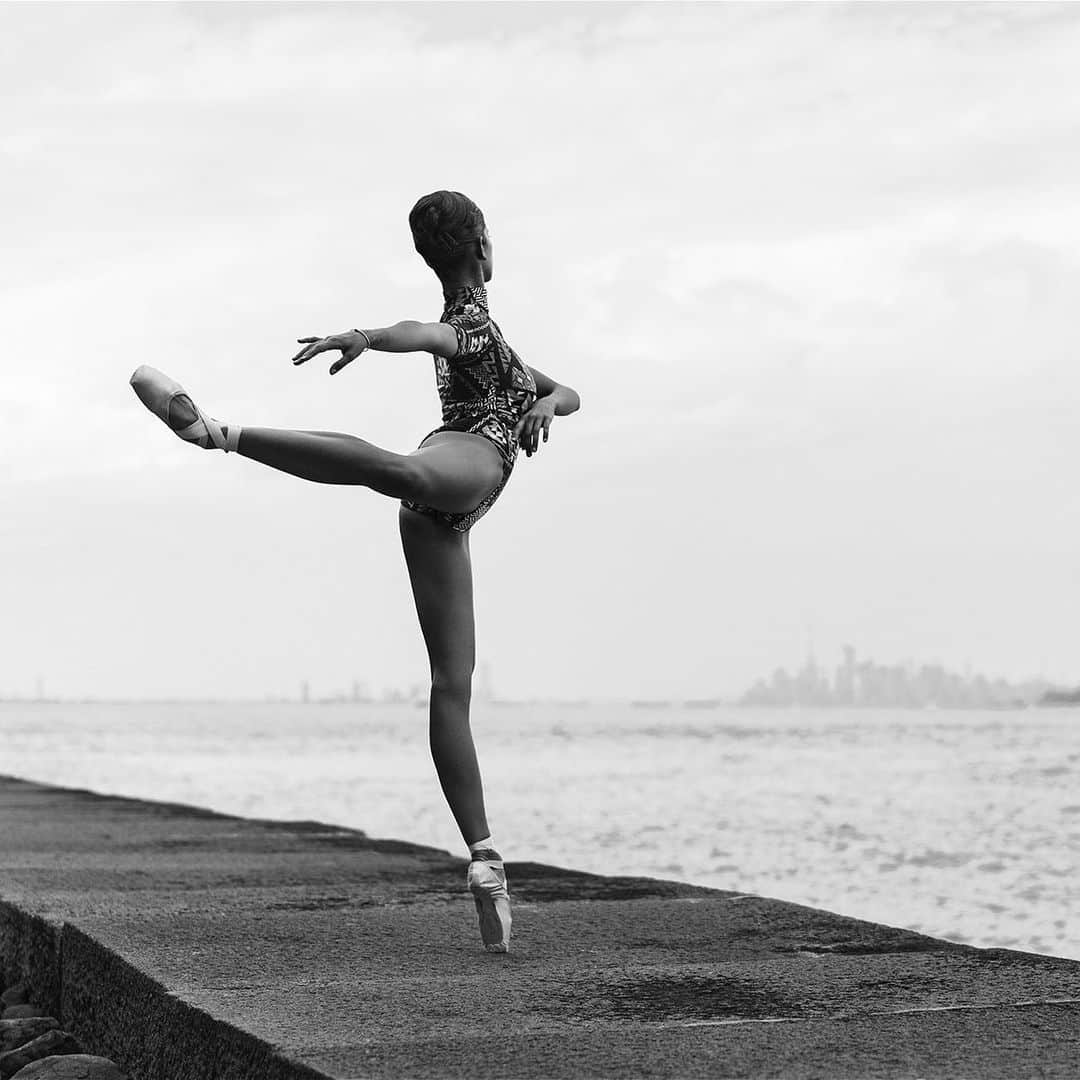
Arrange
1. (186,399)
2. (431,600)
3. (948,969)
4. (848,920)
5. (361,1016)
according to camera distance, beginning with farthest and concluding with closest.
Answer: (848,920)
(431,600)
(948,969)
(186,399)
(361,1016)

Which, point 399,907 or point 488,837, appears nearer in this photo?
point 488,837

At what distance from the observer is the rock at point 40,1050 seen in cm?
451

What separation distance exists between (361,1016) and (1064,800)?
27393 millimetres

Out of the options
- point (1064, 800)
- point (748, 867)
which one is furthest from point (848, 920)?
point (1064, 800)

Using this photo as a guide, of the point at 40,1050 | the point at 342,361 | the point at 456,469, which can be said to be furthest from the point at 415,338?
the point at 40,1050

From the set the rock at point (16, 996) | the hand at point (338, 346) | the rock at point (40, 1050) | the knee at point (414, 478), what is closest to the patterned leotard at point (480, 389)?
the knee at point (414, 478)

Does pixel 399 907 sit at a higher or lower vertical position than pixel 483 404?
lower

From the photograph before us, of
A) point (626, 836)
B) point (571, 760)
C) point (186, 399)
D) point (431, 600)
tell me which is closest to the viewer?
point (186, 399)

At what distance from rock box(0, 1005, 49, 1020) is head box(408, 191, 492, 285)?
2.56m

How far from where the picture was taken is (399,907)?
5465mm

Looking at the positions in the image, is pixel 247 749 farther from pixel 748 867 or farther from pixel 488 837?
pixel 488 837

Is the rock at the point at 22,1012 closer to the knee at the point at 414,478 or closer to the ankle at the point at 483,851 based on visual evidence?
the ankle at the point at 483,851

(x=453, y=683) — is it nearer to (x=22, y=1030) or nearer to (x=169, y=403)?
(x=169, y=403)

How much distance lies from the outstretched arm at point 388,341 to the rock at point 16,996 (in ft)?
8.51
